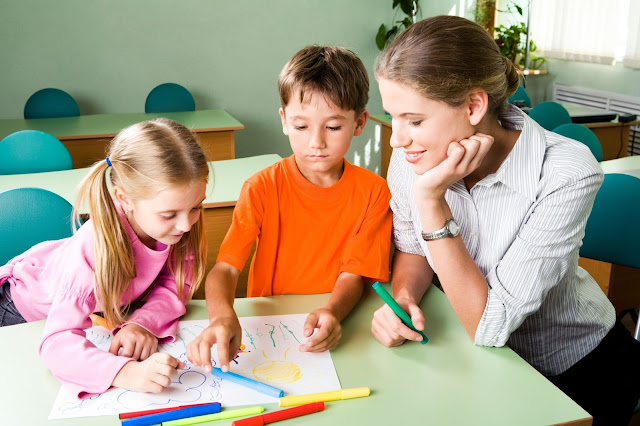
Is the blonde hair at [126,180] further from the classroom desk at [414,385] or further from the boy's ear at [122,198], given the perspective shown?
the classroom desk at [414,385]

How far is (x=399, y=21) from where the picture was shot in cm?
536

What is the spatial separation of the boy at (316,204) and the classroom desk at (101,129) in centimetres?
219

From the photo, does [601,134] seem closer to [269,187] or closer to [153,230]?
[269,187]

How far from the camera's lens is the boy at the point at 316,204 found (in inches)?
52.7

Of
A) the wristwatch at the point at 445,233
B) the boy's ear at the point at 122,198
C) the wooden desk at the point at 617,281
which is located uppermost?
the boy's ear at the point at 122,198

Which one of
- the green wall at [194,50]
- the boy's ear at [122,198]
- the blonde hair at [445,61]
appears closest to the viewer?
the blonde hair at [445,61]

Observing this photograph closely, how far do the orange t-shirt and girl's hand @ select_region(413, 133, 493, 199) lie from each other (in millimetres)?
282

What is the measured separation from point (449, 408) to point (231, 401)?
0.34 m

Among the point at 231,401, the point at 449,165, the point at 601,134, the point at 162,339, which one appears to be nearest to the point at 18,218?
the point at 162,339

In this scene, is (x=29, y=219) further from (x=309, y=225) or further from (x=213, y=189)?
(x=309, y=225)

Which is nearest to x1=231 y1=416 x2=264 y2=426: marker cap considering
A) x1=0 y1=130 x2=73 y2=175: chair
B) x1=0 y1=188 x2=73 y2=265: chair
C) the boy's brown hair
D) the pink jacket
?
the pink jacket

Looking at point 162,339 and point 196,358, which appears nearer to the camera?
point 196,358

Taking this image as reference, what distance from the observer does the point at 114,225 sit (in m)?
1.17

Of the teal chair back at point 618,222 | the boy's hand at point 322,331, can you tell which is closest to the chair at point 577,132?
the teal chair back at point 618,222
